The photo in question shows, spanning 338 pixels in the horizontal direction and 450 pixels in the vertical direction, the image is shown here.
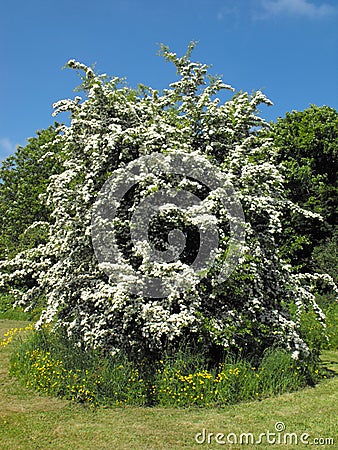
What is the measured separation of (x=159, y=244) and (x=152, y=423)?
2.41 m

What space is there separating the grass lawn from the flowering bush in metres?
0.88

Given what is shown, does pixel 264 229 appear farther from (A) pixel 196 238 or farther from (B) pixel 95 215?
(B) pixel 95 215

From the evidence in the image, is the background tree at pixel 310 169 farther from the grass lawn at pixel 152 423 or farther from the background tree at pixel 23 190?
the grass lawn at pixel 152 423

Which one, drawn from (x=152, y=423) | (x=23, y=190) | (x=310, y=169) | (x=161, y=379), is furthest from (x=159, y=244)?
(x=23, y=190)

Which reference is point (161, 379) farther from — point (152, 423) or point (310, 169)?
point (310, 169)

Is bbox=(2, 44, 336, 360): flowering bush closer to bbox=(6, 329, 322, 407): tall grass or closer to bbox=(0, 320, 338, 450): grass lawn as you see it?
bbox=(6, 329, 322, 407): tall grass

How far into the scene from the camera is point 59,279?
295 inches

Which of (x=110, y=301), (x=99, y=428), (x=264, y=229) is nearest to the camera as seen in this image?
(x=99, y=428)

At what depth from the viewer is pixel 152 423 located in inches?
239

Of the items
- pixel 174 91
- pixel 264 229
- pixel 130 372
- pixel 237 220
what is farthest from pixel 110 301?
pixel 174 91

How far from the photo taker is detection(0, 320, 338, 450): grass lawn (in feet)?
18.0

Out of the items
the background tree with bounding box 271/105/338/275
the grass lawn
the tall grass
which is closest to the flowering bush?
the tall grass

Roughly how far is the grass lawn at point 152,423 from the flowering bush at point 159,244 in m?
0.88

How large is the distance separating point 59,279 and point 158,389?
2.15m
